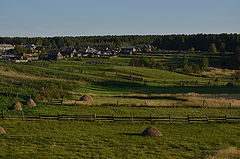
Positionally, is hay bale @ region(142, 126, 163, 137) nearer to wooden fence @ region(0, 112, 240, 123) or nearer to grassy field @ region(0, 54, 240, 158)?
grassy field @ region(0, 54, 240, 158)

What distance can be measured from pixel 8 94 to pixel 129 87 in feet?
116

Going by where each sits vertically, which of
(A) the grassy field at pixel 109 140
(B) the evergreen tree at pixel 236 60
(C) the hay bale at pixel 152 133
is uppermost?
(B) the evergreen tree at pixel 236 60

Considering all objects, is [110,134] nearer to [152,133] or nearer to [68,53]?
[152,133]

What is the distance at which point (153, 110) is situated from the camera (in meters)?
44.1

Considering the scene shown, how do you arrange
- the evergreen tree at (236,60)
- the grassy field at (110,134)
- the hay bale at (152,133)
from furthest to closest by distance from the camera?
the evergreen tree at (236,60)
the hay bale at (152,133)
the grassy field at (110,134)

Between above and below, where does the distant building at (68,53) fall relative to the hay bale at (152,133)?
above

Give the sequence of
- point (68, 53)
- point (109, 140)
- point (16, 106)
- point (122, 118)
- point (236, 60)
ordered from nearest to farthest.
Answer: point (109, 140), point (122, 118), point (16, 106), point (236, 60), point (68, 53)

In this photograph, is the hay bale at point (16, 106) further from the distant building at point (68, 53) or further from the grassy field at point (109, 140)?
the distant building at point (68, 53)

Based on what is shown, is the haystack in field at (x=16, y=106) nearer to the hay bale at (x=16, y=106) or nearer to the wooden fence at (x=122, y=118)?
the hay bale at (x=16, y=106)

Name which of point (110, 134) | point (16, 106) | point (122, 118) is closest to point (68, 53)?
point (16, 106)

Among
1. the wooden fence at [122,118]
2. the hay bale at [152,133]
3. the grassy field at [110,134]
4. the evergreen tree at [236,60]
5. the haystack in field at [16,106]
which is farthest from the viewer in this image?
the evergreen tree at [236,60]

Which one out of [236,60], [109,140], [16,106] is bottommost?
[109,140]

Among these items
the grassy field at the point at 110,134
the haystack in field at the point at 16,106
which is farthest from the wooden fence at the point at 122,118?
the haystack in field at the point at 16,106

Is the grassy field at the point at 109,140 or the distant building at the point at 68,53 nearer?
the grassy field at the point at 109,140
